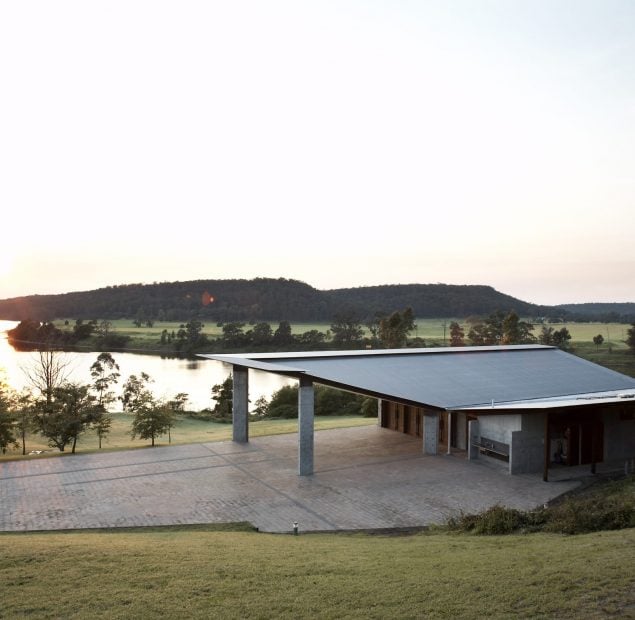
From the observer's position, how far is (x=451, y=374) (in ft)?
77.4

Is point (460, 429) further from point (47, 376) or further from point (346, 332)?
point (346, 332)

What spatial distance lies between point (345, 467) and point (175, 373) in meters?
57.5

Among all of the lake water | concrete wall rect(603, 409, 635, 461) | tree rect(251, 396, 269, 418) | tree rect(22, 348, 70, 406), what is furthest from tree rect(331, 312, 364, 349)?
concrete wall rect(603, 409, 635, 461)

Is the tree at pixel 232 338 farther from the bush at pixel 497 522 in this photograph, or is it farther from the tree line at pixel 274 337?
the bush at pixel 497 522

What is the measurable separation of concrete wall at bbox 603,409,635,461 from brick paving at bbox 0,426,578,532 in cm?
403

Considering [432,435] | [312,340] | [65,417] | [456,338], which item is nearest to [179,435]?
[65,417]

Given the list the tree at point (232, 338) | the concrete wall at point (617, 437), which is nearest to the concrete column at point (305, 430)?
the concrete wall at point (617, 437)

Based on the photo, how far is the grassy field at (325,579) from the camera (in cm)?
695

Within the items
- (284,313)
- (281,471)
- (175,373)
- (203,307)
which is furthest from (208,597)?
(203,307)

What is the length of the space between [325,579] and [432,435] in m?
14.8

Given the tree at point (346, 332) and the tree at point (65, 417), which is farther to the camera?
the tree at point (346, 332)

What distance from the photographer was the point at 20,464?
67.8 ft

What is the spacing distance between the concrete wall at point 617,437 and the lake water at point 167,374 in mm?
34822

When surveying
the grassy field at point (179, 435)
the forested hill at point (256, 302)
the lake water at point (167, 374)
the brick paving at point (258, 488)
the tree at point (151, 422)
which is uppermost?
the forested hill at point (256, 302)
